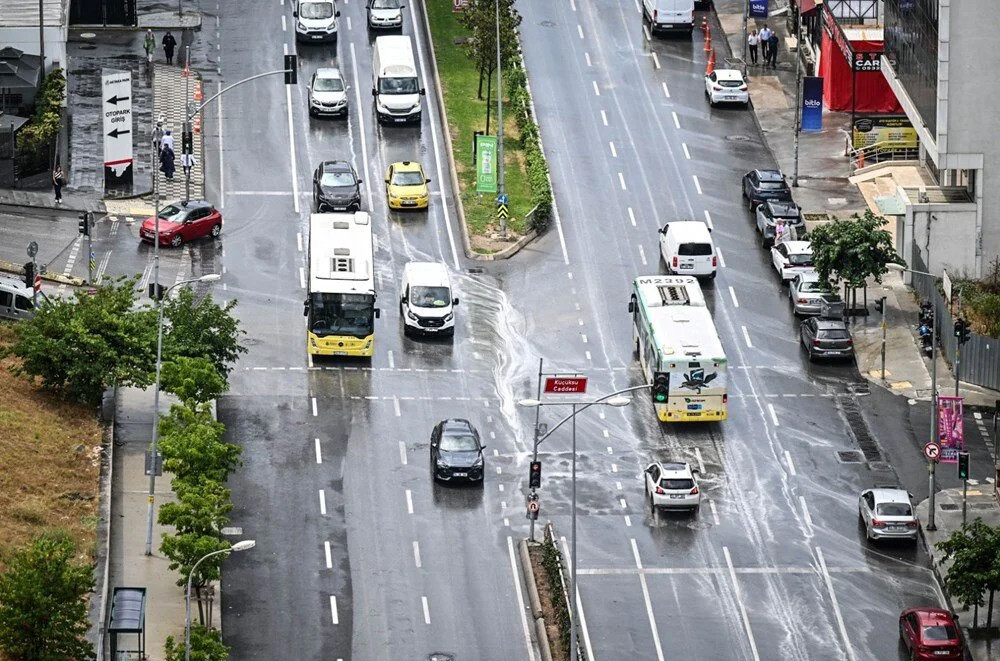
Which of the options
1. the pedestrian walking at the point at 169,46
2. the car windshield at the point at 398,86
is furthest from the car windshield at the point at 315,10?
the car windshield at the point at 398,86

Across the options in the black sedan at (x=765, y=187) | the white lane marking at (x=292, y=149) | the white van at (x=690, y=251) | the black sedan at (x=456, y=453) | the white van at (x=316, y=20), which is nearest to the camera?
the black sedan at (x=456, y=453)

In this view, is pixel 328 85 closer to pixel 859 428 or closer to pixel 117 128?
pixel 117 128

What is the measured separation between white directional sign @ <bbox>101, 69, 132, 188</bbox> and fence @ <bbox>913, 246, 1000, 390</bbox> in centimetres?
3643

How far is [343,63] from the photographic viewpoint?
127m

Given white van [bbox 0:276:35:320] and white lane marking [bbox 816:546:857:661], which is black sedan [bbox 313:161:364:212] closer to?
white van [bbox 0:276:35:320]

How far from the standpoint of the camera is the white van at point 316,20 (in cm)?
12777

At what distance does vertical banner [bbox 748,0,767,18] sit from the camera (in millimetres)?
133125

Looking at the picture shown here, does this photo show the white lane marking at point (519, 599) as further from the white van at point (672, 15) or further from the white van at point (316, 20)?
the white van at point (672, 15)

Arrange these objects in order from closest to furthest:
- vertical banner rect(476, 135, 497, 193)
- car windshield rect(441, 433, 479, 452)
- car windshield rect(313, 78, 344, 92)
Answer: car windshield rect(441, 433, 479, 452)
vertical banner rect(476, 135, 497, 193)
car windshield rect(313, 78, 344, 92)

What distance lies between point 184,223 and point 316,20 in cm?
2358

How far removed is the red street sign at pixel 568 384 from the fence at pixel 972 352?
15335mm

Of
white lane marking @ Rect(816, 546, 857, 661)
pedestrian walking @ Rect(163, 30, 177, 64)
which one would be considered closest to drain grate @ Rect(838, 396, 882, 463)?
→ white lane marking @ Rect(816, 546, 857, 661)

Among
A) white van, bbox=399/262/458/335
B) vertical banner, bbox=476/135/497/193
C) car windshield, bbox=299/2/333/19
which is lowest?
white van, bbox=399/262/458/335

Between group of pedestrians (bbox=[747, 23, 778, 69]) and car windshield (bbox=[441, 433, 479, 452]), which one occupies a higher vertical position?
group of pedestrians (bbox=[747, 23, 778, 69])
